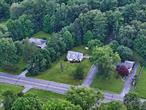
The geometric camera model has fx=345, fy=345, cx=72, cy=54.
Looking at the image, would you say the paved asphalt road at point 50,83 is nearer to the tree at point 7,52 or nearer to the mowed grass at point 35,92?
the mowed grass at point 35,92

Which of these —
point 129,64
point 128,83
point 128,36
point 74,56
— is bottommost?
point 128,83

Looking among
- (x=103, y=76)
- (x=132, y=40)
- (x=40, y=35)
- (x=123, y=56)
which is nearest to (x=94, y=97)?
(x=103, y=76)

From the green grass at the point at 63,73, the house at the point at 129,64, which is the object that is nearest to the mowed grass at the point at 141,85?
the house at the point at 129,64

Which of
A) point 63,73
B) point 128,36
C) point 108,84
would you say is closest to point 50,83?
point 63,73

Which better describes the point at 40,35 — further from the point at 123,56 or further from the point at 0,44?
the point at 123,56

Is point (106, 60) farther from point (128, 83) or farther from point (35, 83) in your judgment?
point (35, 83)
